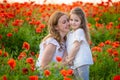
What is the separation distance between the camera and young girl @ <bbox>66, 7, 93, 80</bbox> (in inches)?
Answer: 188

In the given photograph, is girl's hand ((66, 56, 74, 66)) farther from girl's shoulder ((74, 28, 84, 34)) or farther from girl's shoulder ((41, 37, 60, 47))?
girl's shoulder ((74, 28, 84, 34))

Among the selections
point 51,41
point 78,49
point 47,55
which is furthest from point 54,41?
point 78,49

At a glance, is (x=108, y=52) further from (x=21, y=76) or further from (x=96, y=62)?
(x=21, y=76)

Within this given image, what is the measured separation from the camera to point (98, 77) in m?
5.34

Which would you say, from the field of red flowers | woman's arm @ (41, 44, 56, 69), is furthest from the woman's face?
the field of red flowers

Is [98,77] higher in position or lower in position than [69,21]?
lower

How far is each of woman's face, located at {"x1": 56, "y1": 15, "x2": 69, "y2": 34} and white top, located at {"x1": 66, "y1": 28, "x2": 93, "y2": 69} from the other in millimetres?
107

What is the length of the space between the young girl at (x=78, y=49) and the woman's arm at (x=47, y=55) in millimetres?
188

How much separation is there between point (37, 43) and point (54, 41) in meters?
2.42

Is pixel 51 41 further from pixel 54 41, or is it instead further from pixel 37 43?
pixel 37 43

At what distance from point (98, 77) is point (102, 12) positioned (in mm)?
3876

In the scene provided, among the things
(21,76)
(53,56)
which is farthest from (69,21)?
(21,76)

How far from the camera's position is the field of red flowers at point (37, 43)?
4035mm

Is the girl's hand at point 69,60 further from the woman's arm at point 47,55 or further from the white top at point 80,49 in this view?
the woman's arm at point 47,55
